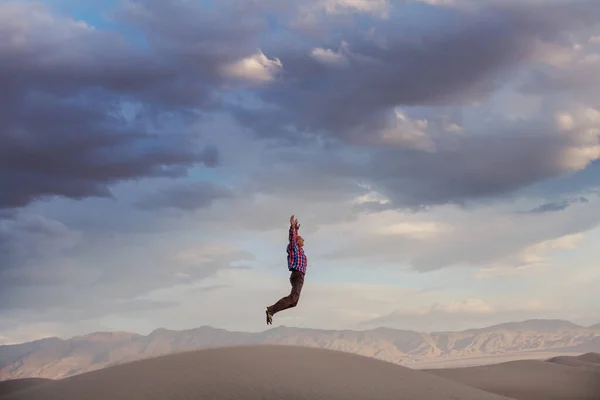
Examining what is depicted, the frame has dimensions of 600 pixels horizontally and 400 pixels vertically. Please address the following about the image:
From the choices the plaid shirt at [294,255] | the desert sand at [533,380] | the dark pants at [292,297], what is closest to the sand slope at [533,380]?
the desert sand at [533,380]

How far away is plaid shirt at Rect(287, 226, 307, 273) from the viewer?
17.8 m

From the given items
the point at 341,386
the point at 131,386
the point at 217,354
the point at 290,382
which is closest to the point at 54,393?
the point at 131,386

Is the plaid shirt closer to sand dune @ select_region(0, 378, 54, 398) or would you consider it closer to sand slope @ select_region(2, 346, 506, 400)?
sand slope @ select_region(2, 346, 506, 400)

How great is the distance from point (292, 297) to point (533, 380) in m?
10.9

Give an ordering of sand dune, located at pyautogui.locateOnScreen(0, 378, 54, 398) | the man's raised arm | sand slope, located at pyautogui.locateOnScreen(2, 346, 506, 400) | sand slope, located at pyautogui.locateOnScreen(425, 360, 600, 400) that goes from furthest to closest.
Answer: sand dune, located at pyautogui.locateOnScreen(0, 378, 54, 398) → sand slope, located at pyautogui.locateOnScreen(425, 360, 600, 400) → the man's raised arm → sand slope, located at pyautogui.locateOnScreen(2, 346, 506, 400)

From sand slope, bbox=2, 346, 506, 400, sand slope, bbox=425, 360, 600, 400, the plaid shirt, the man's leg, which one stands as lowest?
sand slope, bbox=425, 360, 600, 400

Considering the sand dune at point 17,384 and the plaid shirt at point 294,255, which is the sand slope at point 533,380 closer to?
the plaid shirt at point 294,255

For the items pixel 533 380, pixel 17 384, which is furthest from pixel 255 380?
pixel 17 384

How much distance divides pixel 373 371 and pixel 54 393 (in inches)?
265

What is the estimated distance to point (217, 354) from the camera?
50.2ft

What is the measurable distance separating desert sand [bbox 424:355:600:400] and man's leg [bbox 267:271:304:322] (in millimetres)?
8575

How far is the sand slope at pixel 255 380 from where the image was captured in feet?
42.8

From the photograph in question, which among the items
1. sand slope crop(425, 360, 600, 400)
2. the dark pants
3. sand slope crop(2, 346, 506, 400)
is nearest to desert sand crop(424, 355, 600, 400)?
sand slope crop(425, 360, 600, 400)

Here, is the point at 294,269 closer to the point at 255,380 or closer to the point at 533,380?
the point at 255,380
